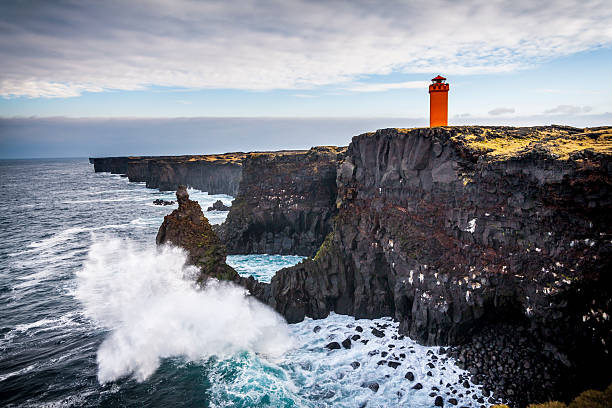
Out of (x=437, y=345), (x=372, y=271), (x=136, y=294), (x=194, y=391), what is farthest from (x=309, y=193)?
(x=194, y=391)

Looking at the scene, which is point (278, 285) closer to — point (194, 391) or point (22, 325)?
point (194, 391)

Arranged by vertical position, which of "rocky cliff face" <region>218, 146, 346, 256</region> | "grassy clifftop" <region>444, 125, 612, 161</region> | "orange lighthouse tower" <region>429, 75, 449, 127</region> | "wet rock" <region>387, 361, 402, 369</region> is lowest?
"wet rock" <region>387, 361, 402, 369</region>

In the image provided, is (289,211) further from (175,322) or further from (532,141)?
(532,141)

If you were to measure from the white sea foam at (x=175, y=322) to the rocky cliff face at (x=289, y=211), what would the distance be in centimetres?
2154

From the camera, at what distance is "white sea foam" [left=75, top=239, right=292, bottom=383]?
32.2 meters

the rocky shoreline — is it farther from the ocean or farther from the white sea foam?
the white sea foam

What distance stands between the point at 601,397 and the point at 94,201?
14468cm

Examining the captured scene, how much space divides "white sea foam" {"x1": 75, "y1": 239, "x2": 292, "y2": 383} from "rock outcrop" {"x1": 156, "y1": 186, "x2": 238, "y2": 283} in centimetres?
103

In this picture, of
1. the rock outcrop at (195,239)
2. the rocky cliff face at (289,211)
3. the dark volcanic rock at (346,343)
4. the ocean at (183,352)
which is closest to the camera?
the ocean at (183,352)

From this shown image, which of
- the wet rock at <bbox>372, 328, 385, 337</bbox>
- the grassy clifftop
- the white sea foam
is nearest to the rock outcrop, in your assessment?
the white sea foam

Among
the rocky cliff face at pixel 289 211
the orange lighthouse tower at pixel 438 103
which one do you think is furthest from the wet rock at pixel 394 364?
the rocky cliff face at pixel 289 211

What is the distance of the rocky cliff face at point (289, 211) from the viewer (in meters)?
61.3

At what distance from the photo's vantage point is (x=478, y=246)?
31031 mm

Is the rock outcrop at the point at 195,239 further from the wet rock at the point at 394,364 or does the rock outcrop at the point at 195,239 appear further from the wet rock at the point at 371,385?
the wet rock at the point at 394,364
